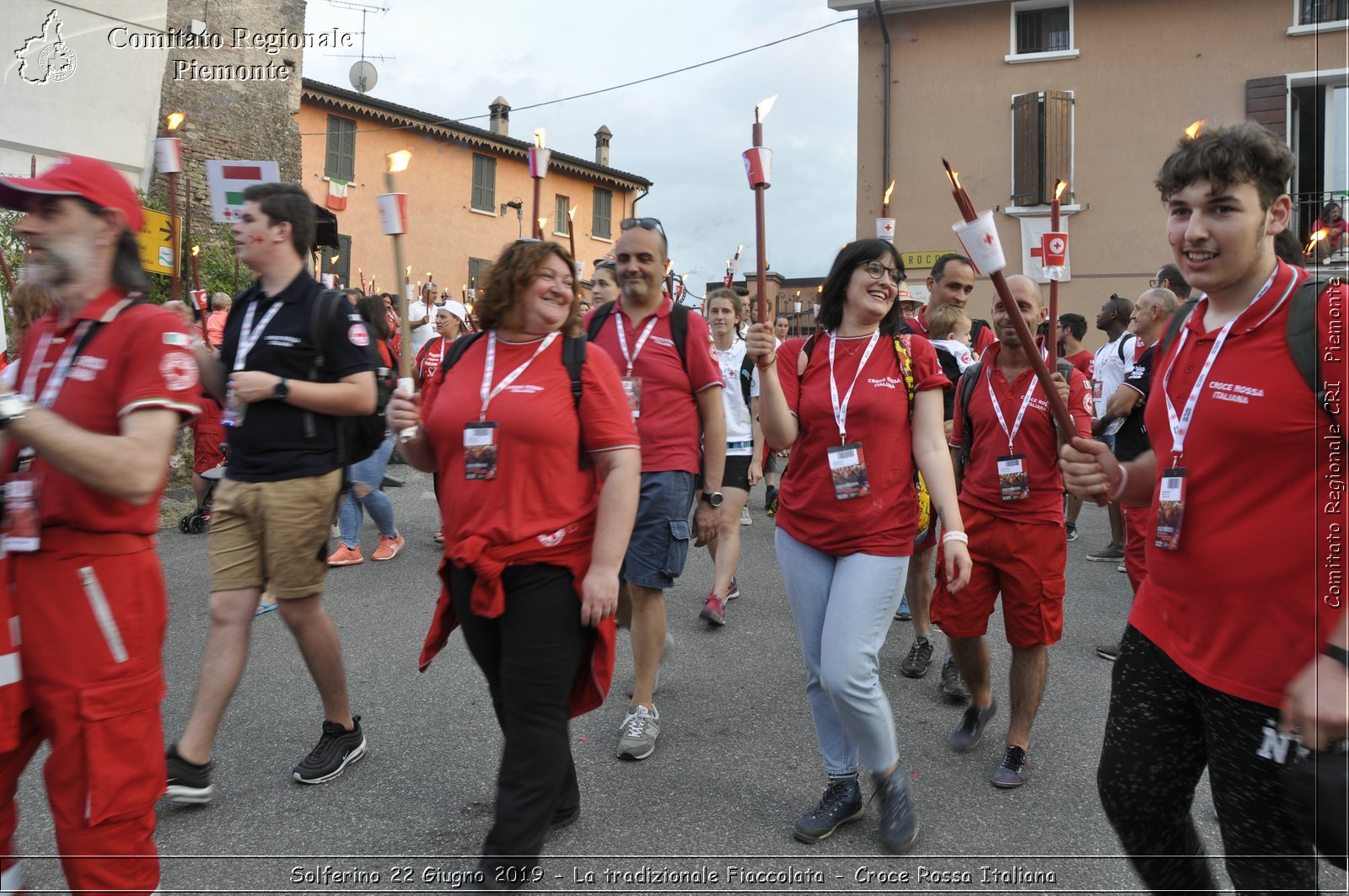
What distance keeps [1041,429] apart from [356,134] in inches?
1130

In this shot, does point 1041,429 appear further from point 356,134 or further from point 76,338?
point 356,134

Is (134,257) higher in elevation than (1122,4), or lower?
lower

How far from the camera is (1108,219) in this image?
1717cm

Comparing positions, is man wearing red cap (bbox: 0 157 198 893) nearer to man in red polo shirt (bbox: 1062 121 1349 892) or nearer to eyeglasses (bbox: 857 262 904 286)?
eyeglasses (bbox: 857 262 904 286)

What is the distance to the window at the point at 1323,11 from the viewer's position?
14.7m

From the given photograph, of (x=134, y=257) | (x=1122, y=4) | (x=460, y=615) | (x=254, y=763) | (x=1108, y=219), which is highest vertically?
(x=1122, y=4)

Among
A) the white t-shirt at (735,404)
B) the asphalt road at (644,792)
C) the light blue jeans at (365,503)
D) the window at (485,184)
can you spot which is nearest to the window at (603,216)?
the window at (485,184)

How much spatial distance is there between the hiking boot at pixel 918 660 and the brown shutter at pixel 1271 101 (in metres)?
15.7

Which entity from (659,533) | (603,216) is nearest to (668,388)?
(659,533)

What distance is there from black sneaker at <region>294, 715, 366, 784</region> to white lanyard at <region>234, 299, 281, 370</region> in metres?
1.47

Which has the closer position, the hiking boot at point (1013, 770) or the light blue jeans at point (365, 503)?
the hiking boot at point (1013, 770)

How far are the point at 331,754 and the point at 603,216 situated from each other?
3455cm

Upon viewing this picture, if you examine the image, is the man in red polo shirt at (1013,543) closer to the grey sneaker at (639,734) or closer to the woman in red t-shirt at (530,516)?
the grey sneaker at (639,734)

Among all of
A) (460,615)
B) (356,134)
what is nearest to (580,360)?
(460,615)
